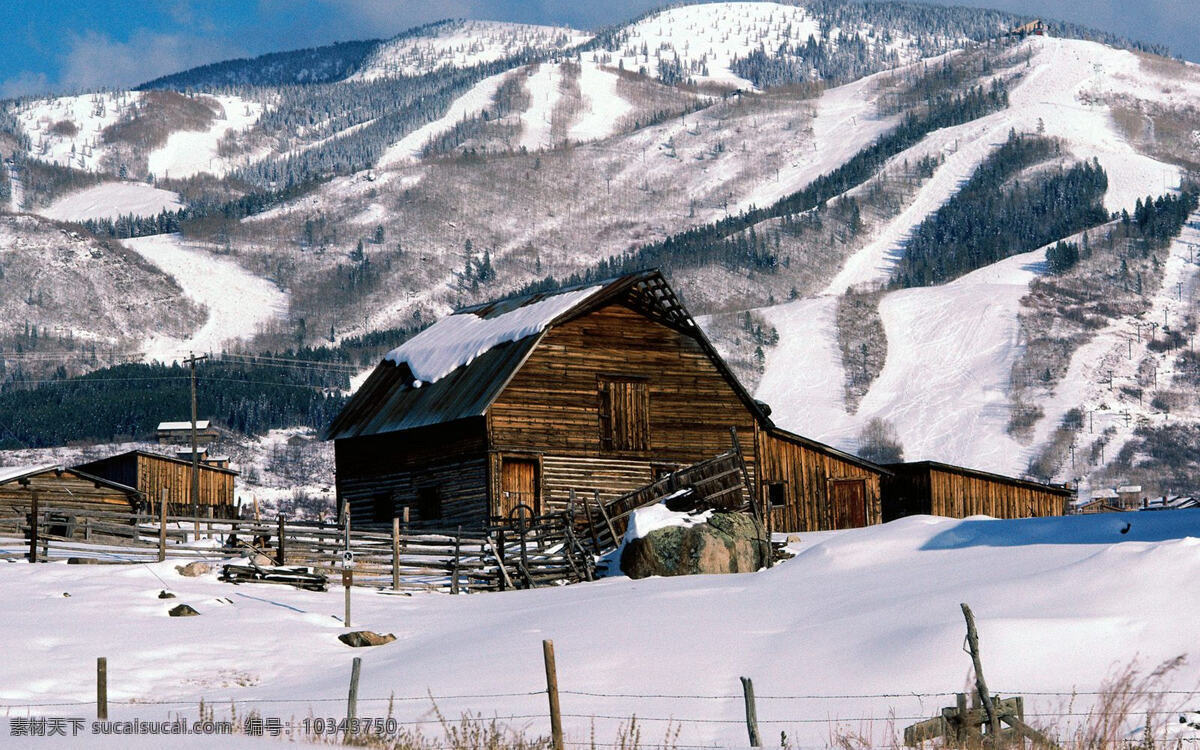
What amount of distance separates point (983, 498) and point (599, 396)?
20.7 meters

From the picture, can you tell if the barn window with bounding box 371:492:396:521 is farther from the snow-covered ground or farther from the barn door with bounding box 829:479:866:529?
the snow-covered ground

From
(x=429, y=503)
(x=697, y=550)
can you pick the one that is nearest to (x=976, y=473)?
(x=429, y=503)

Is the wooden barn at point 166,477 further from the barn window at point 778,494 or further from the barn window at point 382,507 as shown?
the barn window at point 778,494

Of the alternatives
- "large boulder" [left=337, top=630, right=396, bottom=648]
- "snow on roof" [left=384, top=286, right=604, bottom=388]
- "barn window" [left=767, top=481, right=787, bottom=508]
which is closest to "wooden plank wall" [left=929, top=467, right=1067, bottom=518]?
"barn window" [left=767, top=481, right=787, bottom=508]

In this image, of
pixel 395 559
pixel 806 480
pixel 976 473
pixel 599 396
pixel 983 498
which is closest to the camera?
pixel 395 559

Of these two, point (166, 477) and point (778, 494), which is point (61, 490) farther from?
point (778, 494)

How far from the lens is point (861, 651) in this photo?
24156 mm

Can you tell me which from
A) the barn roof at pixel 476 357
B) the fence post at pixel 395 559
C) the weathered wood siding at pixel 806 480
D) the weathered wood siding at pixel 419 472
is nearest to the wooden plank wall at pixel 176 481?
the weathered wood siding at pixel 419 472

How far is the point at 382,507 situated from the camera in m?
51.0

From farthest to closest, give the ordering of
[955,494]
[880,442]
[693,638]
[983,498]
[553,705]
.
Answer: [880,442], [983,498], [955,494], [693,638], [553,705]

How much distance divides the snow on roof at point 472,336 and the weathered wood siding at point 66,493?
17135 mm

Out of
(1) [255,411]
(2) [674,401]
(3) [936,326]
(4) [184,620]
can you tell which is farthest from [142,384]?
(4) [184,620]

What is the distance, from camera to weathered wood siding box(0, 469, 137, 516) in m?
62.4

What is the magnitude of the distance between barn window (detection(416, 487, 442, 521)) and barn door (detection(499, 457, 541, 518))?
8.86ft
